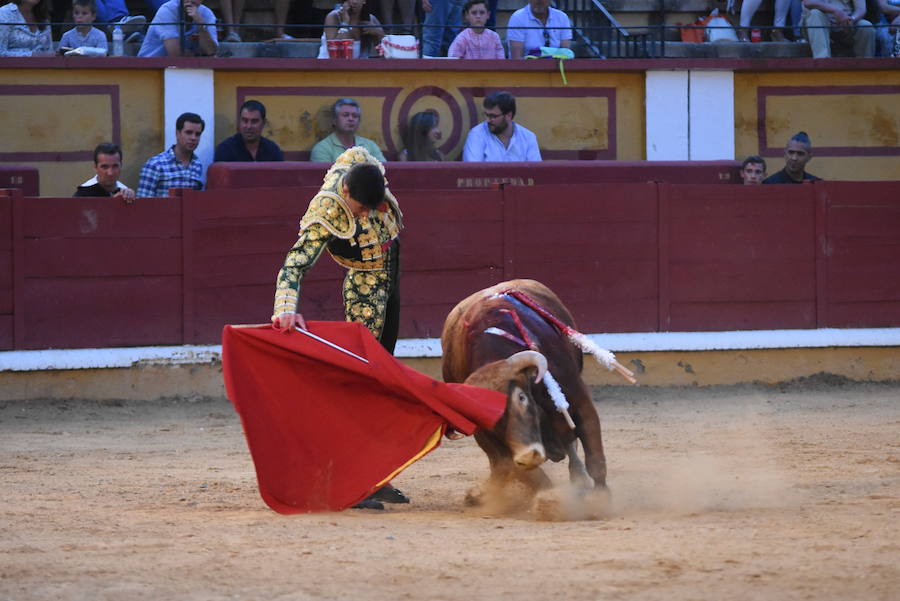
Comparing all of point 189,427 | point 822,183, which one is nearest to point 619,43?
point 822,183

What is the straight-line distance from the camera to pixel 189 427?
6.44 m

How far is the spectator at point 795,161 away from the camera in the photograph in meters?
7.95

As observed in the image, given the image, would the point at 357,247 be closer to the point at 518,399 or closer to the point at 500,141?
the point at 518,399

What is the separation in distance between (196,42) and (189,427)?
2740mm

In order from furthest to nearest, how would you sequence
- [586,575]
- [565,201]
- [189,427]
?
[565,201]
[189,427]
[586,575]

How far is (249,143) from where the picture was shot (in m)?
7.70

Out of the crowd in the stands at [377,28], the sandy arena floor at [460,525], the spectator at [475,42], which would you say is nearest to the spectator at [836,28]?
the crowd in the stands at [377,28]

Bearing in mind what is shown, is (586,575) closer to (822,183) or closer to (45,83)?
(822,183)

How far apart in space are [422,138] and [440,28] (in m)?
0.98

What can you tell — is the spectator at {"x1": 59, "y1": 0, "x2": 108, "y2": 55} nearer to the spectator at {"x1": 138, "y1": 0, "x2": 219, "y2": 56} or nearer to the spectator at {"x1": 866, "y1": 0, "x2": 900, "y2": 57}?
the spectator at {"x1": 138, "y1": 0, "x2": 219, "y2": 56}

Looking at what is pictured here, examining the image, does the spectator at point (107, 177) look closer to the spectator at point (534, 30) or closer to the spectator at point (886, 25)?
the spectator at point (534, 30)

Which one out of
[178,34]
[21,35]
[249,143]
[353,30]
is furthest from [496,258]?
[21,35]

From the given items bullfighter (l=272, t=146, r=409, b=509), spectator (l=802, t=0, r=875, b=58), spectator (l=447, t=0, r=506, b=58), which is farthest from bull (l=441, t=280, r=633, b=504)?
spectator (l=802, t=0, r=875, b=58)

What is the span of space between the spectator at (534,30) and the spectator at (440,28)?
1.12ft
